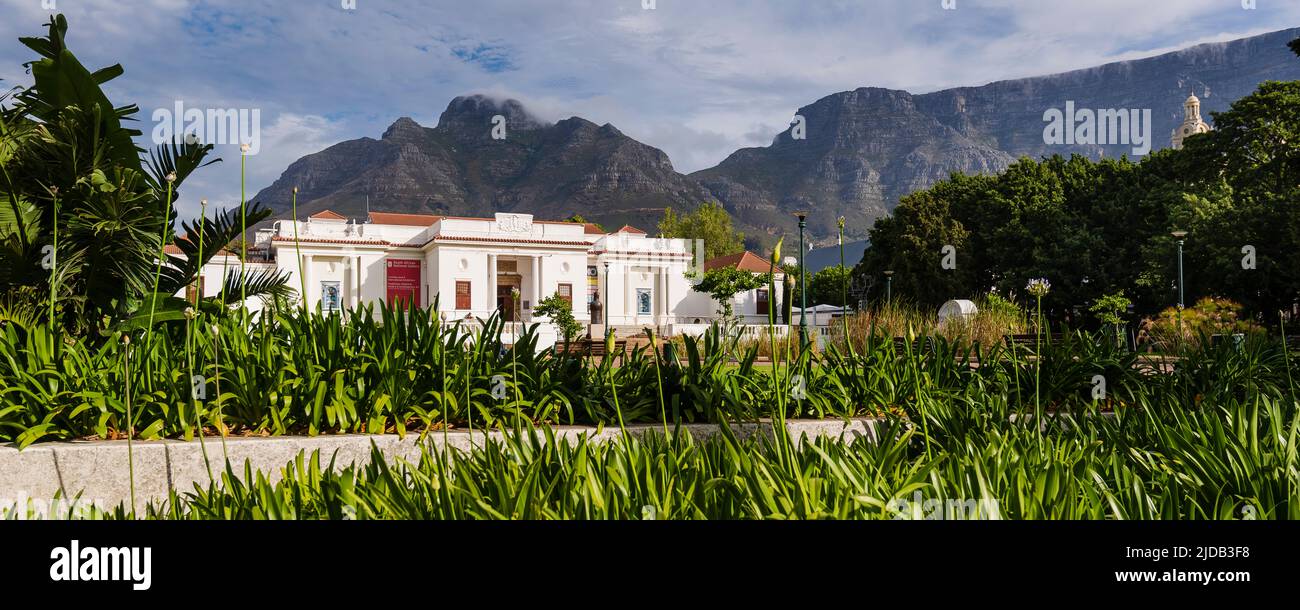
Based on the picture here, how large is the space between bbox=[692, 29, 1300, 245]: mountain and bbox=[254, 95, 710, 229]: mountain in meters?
14.7

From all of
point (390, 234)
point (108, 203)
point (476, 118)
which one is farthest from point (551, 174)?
point (108, 203)

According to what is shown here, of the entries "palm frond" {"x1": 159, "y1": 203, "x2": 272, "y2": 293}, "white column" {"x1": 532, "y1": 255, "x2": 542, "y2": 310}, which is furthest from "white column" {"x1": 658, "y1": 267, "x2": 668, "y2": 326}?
"palm frond" {"x1": 159, "y1": 203, "x2": 272, "y2": 293}

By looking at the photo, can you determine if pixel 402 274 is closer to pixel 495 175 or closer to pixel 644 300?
pixel 644 300

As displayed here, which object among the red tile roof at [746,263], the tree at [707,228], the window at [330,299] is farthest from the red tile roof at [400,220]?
the tree at [707,228]

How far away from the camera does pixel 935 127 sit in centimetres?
14788

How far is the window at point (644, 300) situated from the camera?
50.0m

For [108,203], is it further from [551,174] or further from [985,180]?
[551,174]

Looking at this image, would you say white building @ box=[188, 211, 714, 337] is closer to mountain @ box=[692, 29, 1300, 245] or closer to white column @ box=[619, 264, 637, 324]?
white column @ box=[619, 264, 637, 324]

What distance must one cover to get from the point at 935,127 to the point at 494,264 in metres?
127

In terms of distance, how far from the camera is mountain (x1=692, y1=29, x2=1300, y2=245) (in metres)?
132

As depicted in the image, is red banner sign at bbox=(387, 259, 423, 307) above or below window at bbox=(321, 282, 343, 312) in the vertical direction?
above

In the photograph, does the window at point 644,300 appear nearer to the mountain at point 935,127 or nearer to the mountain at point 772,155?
the mountain at point 772,155
